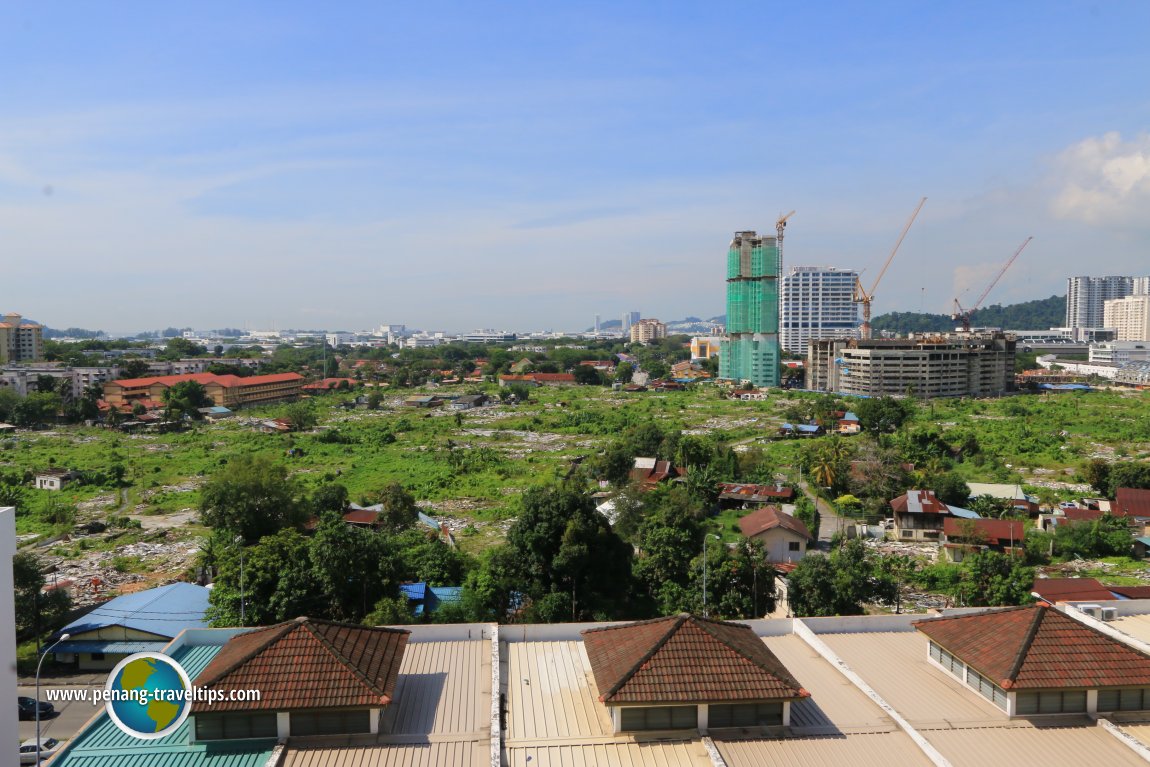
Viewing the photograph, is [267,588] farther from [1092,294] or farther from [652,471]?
[1092,294]

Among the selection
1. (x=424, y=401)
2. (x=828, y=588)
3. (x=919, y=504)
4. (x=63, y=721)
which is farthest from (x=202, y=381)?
(x=828, y=588)

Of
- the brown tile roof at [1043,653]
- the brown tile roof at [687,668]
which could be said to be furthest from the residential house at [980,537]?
the brown tile roof at [687,668]

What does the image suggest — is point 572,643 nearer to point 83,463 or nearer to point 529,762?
point 529,762

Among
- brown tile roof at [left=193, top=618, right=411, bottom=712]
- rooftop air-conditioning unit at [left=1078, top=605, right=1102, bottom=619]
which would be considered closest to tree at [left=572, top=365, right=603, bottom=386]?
rooftop air-conditioning unit at [left=1078, top=605, right=1102, bottom=619]

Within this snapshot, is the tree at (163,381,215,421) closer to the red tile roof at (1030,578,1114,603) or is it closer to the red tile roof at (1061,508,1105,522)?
the red tile roof at (1061,508,1105,522)

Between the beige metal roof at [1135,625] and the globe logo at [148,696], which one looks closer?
the globe logo at [148,696]

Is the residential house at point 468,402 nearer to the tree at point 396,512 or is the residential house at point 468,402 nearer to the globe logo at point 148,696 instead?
the tree at point 396,512

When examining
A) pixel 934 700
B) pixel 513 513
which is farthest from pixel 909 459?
pixel 934 700
